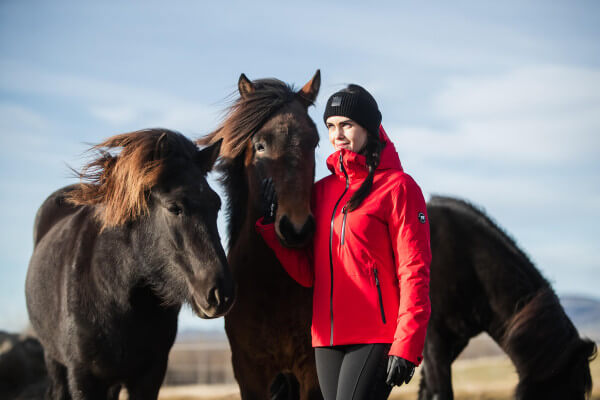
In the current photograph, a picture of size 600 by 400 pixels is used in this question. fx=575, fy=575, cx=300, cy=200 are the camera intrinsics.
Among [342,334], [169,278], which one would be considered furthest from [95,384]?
[342,334]

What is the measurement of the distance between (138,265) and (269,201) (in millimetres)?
878

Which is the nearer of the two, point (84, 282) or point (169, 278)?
point (169, 278)

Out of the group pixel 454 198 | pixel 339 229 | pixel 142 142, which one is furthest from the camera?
pixel 454 198

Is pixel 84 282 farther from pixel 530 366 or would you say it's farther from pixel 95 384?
pixel 530 366

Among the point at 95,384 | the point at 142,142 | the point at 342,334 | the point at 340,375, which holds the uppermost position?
the point at 142,142

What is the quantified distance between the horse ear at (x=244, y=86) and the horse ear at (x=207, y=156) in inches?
20.3

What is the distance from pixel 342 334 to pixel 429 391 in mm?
4223

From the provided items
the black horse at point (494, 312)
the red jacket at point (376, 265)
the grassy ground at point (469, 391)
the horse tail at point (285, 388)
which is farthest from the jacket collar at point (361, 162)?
the grassy ground at point (469, 391)

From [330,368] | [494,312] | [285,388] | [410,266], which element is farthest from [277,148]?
[494,312]

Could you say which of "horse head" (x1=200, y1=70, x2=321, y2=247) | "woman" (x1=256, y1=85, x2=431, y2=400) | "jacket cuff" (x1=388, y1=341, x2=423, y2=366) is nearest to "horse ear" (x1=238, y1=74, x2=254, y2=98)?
"horse head" (x1=200, y1=70, x2=321, y2=247)

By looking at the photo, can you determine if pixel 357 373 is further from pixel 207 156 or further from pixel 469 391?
pixel 469 391

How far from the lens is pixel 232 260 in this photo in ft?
12.7

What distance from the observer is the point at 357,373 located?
8.47 ft

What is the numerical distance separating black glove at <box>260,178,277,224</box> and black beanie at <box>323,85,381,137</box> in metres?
0.61
